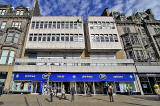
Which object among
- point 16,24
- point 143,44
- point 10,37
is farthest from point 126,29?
point 10,37

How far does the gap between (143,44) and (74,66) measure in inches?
724

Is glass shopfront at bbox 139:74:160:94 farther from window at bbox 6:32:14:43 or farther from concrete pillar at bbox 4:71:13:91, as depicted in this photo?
window at bbox 6:32:14:43

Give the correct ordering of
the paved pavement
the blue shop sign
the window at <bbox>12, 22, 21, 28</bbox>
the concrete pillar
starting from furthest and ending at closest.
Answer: the window at <bbox>12, 22, 21, 28</bbox>
the blue shop sign
the concrete pillar
the paved pavement

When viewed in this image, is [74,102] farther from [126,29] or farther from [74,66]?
[126,29]

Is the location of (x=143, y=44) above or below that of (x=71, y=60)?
above

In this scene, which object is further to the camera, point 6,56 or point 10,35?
point 10,35

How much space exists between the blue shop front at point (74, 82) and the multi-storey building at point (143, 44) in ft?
10.6

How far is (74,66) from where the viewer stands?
18641 millimetres

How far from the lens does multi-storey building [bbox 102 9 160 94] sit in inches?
755

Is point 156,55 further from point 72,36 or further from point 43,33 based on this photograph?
point 43,33

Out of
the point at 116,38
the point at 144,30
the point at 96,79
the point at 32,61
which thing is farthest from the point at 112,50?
the point at 32,61

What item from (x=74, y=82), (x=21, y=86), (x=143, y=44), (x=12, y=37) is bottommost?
(x=21, y=86)

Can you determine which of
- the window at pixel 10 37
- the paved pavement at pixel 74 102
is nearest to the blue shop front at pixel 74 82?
the paved pavement at pixel 74 102

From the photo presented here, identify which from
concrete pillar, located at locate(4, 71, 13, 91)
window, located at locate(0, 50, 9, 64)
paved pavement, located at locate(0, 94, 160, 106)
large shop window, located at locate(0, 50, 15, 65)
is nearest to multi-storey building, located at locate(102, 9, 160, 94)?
paved pavement, located at locate(0, 94, 160, 106)
